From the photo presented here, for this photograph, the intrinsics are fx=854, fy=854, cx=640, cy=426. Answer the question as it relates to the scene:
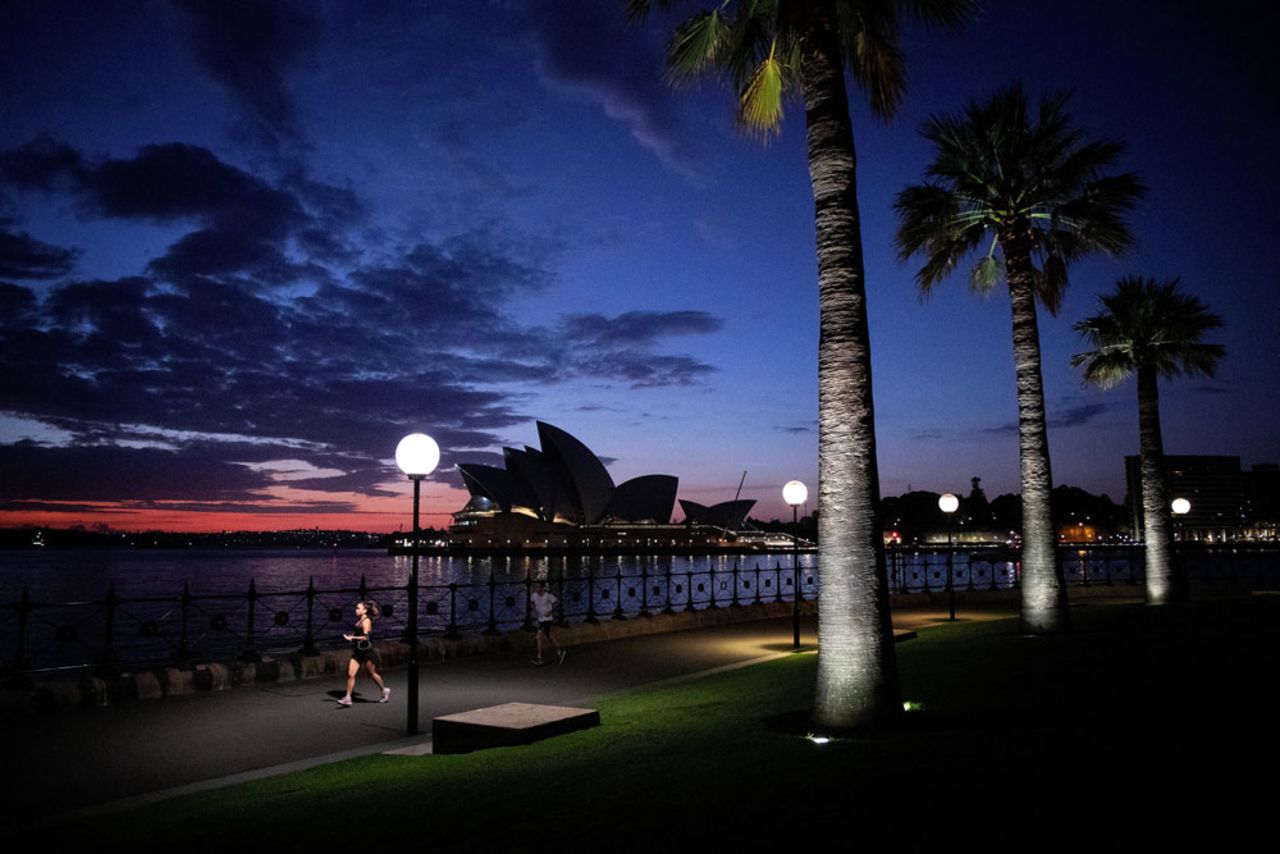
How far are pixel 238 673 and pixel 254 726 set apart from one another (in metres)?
3.07

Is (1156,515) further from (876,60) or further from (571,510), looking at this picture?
(571,510)

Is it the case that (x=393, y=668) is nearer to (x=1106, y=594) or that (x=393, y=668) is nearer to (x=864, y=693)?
(x=864, y=693)

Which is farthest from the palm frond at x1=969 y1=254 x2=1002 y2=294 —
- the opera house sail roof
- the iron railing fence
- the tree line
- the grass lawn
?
the opera house sail roof

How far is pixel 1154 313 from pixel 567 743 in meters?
22.2

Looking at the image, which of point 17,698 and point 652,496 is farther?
point 652,496

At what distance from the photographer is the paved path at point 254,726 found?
25.1 feet

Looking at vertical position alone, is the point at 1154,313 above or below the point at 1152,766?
above

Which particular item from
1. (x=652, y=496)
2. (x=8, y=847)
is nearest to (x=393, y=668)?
(x=8, y=847)

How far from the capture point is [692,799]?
5836 millimetres

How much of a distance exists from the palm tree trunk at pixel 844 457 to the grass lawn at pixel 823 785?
505mm

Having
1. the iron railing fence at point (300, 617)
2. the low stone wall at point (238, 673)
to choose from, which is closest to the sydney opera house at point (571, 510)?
the iron railing fence at point (300, 617)

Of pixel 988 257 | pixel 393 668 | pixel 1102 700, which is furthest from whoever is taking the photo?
pixel 988 257

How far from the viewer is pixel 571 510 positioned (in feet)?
354

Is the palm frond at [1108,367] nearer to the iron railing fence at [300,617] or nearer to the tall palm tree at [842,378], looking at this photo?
the iron railing fence at [300,617]
